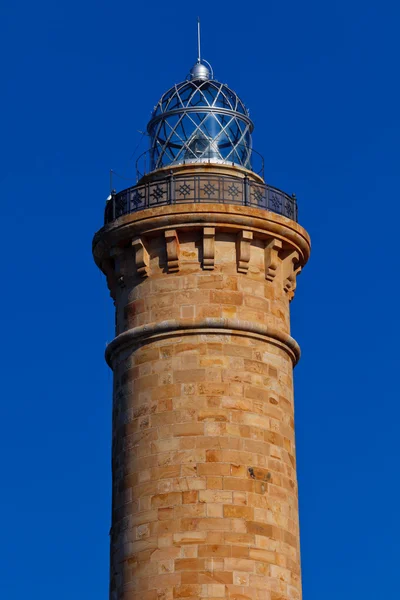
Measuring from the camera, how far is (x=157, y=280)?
2661 cm

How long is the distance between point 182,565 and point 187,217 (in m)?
5.56

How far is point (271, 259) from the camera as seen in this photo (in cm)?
2688

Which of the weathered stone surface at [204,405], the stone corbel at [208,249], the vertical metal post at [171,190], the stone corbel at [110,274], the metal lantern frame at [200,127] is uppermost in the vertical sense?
the metal lantern frame at [200,127]

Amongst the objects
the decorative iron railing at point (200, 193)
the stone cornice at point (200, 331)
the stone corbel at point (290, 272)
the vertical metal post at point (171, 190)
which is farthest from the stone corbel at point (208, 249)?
the stone corbel at point (290, 272)

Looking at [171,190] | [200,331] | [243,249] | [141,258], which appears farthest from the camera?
[171,190]

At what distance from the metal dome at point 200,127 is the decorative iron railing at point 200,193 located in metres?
1.32

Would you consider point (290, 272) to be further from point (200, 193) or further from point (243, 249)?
point (200, 193)

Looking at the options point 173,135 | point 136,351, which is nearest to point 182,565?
point 136,351

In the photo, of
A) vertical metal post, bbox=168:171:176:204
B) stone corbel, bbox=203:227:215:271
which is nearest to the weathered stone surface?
stone corbel, bbox=203:227:215:271

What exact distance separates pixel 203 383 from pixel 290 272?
2.85 meters

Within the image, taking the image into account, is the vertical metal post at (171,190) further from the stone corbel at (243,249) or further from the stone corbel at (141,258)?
the stone corbel at (243,249)

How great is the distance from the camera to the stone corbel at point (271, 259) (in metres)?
26.9

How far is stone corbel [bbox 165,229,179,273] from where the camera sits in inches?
1041

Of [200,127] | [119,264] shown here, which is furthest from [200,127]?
[119,264]
